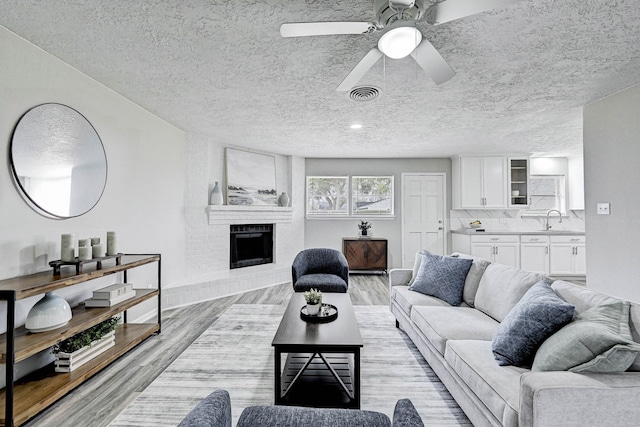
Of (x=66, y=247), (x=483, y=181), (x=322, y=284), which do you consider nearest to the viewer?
(x=66, y=247)

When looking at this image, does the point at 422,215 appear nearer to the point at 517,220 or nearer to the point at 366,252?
the point at 366,252

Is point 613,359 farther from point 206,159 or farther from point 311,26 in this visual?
point 206,159

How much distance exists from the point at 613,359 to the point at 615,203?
2848 mm

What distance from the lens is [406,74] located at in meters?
2.70

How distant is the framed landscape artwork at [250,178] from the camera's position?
5.20m

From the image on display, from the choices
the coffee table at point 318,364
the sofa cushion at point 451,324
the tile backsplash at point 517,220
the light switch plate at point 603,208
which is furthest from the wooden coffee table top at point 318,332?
the tile backsplash at point 517,220

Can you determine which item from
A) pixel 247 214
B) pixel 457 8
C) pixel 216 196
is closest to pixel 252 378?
pixel 457 8

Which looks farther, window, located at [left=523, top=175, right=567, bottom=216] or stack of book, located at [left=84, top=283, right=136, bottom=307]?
window, located at [left=523, top=175, right=567, bottom=216]

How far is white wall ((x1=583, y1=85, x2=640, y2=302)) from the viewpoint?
3.01m

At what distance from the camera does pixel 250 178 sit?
18.0ft

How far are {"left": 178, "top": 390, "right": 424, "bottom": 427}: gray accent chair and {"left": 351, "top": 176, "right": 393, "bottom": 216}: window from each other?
18.0ft

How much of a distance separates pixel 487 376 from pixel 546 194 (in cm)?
649

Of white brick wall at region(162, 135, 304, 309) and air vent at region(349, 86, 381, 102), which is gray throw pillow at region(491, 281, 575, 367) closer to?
air vent at region(349, 86, 381, 102)

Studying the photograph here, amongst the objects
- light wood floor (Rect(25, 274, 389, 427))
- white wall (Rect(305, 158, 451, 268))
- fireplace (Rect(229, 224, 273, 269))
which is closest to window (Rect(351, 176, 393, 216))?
white wall (Rect(305, 158, 451, 268))
